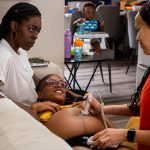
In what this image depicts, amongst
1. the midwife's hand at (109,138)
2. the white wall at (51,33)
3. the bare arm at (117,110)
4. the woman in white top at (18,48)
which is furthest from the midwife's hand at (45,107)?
the white wall at (51,33)

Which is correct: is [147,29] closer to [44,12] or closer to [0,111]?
[0,111]

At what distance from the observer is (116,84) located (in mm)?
4582

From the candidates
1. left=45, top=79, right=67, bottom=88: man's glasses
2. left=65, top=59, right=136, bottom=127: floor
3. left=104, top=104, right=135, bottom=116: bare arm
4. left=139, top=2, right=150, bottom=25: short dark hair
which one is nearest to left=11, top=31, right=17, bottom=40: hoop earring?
left=45, top=79, right=67, bottom=88: man's glasses

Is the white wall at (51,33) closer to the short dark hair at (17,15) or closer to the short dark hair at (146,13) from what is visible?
the short dark hair at (17,15)

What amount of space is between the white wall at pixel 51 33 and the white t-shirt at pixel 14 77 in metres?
0.87

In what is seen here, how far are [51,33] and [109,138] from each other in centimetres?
Result: 163

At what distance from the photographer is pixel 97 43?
3.46m

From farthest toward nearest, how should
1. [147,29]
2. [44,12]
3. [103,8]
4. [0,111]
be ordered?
[103,8]
[44,12]
[147,29]
[0,111]

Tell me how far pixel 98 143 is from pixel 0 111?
0.50 metres

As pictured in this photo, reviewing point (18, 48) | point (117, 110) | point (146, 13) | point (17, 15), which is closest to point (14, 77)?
point (18, 48)

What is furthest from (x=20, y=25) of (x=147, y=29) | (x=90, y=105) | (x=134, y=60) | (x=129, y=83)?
(x=134, y=60)

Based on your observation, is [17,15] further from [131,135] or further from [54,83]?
[131,135]

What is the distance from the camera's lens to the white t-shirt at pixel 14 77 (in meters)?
1.78

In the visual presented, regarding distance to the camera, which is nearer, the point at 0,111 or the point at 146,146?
the point at 0,111
